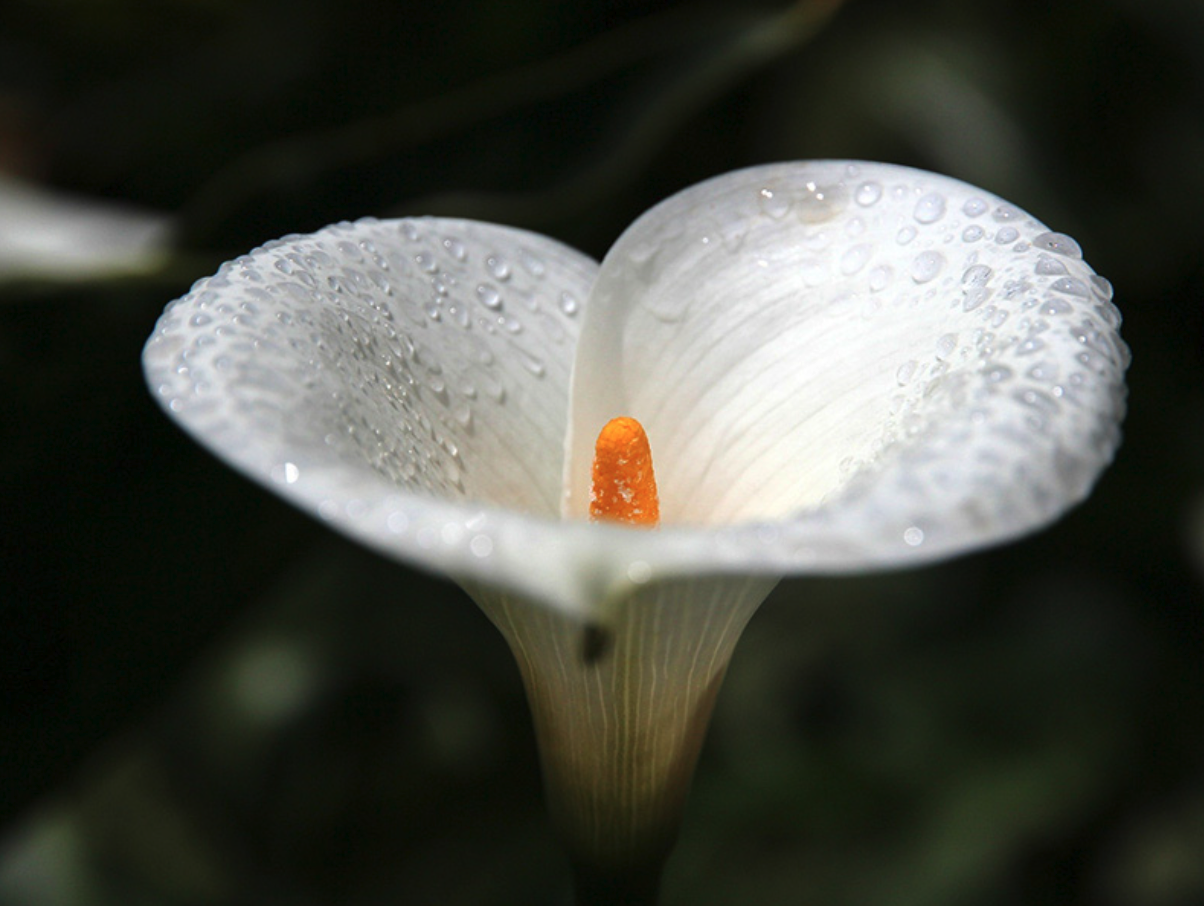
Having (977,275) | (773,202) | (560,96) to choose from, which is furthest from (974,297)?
(560,96)

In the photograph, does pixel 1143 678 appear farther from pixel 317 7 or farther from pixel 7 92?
pixel 7 92

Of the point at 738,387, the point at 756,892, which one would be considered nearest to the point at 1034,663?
the point at 756,892

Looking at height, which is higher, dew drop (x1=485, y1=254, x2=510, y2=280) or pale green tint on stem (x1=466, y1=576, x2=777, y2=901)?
dew drop (x1=485, y1=254, x2=510, y2=280)

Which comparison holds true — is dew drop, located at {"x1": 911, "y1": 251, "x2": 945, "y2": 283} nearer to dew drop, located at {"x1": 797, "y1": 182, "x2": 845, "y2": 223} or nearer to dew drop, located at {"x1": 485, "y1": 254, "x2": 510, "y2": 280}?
dew drop, located at {"x1": 797, "y1": 182, "x2": 845, "y2": 223}

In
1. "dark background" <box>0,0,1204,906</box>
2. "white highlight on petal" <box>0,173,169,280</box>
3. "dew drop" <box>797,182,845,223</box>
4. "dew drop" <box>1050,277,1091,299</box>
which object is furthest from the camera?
"dark background" <box>0,0,1204,906</box>

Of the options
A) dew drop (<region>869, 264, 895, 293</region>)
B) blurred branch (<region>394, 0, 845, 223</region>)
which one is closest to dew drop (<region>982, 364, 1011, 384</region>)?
dew drop (<region>869, 264, 895, 293</region>)

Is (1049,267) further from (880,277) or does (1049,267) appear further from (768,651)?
(768,651)

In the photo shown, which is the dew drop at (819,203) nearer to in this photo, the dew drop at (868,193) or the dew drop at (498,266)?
the dew drop at (868,193)
